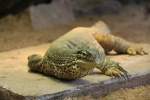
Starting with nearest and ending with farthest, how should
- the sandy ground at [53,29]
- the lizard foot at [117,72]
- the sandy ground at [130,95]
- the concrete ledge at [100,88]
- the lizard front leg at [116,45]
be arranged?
1. the concrete ledge at [100,88]
2. the sandy ground at [130,95]
3. the lizard foot at [117,72]
4. the lizard front leg at [116,45]
5. the sandy ground at [53,29]

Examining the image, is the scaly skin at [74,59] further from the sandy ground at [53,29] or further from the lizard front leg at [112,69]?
the sandy ground at [53,29]

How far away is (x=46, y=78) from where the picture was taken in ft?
13.5

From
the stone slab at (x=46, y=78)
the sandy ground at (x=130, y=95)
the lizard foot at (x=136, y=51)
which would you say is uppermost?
the lizard foot at (x=136, y=51)

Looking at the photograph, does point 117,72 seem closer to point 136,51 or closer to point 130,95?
point 130,95

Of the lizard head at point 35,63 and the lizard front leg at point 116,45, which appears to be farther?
the lizard front leg at point 116,45

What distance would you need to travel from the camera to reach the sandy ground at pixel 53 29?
6168 millimetres

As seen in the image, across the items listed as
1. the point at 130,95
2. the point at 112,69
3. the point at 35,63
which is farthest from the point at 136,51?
the point at 35,63

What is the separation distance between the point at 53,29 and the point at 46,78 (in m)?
2.77

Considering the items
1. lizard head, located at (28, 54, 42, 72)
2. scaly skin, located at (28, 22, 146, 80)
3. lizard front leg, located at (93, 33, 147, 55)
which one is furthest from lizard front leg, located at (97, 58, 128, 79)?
lizard front leg, located at (93, 33, 147, 55)

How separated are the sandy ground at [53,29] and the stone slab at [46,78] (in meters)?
1.21

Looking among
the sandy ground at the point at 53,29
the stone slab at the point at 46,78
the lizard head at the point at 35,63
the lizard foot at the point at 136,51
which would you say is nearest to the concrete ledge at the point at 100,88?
the stone slab at the point at 46,78

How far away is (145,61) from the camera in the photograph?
4641 mm

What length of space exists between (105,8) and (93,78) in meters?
4.01

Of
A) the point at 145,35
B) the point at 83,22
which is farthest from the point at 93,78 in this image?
the point at 83,22
